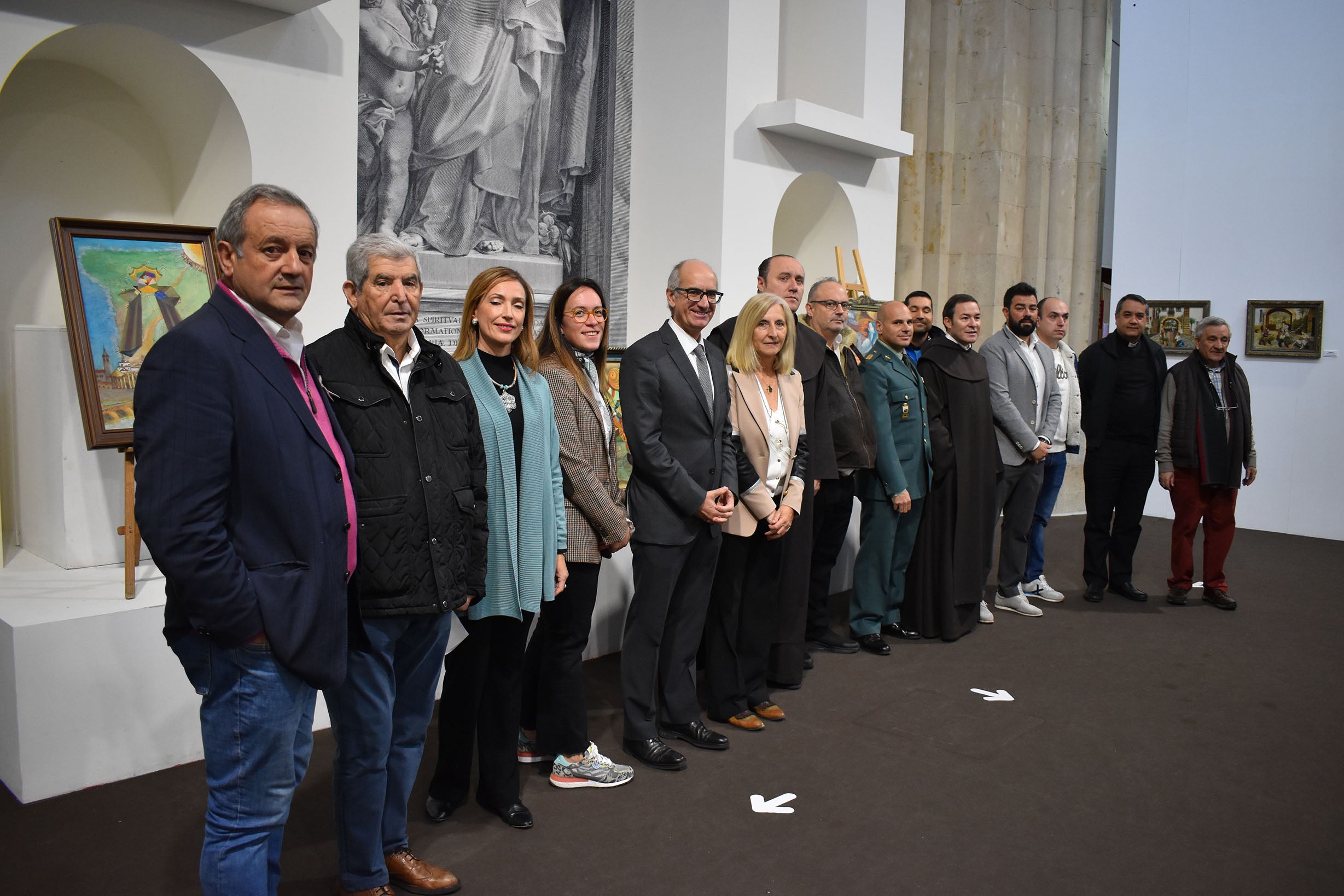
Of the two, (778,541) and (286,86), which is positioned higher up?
Result: (286,86)

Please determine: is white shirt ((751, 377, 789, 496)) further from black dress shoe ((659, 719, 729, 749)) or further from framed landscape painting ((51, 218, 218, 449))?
framed landscape painting ((51, 218, 218, 449))

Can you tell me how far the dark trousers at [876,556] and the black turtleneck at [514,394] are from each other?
9.54ft

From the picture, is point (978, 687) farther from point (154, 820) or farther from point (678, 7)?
point (678, 7)

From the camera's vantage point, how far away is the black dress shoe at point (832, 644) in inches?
221

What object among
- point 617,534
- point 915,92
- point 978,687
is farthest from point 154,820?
point 915,92

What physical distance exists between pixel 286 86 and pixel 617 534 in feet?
9.28

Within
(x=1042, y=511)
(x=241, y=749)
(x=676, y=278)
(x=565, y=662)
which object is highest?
(x=676, y=278)

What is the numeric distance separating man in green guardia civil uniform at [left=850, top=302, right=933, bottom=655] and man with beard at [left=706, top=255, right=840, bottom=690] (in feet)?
2.08

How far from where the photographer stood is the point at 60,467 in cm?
425

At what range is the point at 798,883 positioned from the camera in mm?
3135

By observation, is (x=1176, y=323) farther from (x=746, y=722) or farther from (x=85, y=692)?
(x=85, y=692)

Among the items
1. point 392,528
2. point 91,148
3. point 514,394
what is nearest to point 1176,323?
point 514,394

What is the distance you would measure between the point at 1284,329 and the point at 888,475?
6.10 meters

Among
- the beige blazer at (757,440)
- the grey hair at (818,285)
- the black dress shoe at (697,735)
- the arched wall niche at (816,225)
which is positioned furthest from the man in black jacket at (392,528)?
the arched wall niche at (816,225)
